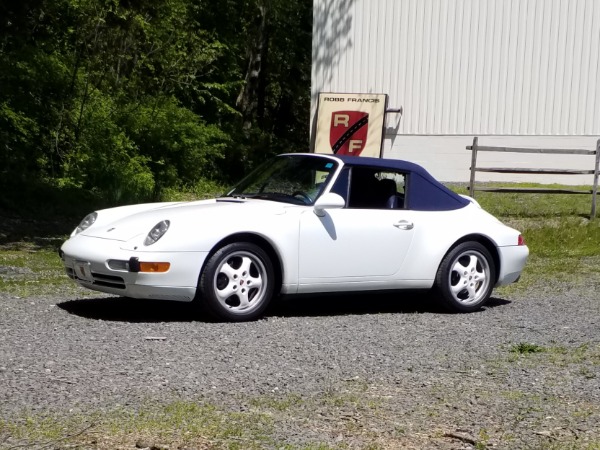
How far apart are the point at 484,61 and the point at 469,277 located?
17734mm

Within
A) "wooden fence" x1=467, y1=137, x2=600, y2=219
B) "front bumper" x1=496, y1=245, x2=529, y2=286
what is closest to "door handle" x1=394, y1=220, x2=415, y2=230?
"front bumper" x1=496, y1=245, x2=529, y2=286

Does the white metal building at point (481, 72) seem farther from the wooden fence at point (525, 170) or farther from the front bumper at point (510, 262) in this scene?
the front bumper at point (510, 262)

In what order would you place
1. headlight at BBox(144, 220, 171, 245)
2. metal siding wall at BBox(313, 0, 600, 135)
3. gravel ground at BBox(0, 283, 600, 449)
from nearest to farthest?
gravel ground at BBox(0, 283, 600, 449) < headlight at BBox(144, 220, 171, 245) < metal siding wall at BBox(313, 0, 600, 135)

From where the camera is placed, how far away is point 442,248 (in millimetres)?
9016

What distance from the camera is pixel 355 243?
859 cm

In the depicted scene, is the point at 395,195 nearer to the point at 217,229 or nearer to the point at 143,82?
the point at 217,229

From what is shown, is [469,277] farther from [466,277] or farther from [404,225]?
[404,225]

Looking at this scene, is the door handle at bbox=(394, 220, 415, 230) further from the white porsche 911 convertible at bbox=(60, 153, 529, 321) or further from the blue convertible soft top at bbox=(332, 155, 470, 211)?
the blue convertible soft top at bbox=(332, 155, 470, 211)

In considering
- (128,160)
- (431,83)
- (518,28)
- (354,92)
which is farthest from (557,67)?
(128,160)

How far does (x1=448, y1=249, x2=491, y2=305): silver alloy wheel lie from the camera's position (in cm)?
915

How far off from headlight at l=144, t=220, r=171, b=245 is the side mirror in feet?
4.15

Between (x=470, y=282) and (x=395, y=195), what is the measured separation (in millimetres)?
1044

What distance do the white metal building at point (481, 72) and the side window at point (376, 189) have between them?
57.0 ft

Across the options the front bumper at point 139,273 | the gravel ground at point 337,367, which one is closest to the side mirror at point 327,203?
the gravel ground at point 337,367
